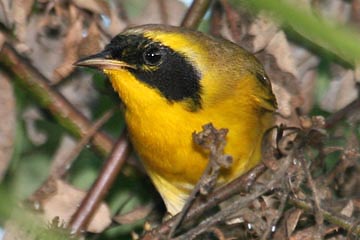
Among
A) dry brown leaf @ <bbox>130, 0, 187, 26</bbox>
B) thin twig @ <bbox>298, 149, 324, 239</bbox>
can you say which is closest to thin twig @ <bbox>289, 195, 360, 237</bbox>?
thin twig @ <bbox>298, 149, 324, 239</bbox>

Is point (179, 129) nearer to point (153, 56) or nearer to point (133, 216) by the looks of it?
point (153, 56)

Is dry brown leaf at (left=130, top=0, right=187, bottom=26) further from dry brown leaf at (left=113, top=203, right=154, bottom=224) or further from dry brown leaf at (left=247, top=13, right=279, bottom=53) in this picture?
dry brown leaf at (left=113, top=203, right=154, bottom=224)

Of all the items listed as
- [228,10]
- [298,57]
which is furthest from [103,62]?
[298,57]

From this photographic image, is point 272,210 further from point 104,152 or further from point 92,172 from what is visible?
point 92,172

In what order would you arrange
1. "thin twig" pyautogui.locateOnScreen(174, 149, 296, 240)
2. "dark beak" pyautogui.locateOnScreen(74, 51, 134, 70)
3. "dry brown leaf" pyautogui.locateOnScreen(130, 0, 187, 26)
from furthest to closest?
"dry brown leaf" pyautogui.locateOnScreen(130, 0, 187, 26) → "dark beak" pyautogui.locateOnScreen(74, 51, 134, 70) → "thin twig" pyautogui.locateOnScreen(174, 149, 296, 240)

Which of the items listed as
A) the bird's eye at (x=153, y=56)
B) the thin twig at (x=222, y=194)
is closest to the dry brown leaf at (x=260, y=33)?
the bird's eye at (x=153, y=56)

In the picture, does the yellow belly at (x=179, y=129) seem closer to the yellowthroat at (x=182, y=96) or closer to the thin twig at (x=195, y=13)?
the yellowthroat at (x=182, y=96)
